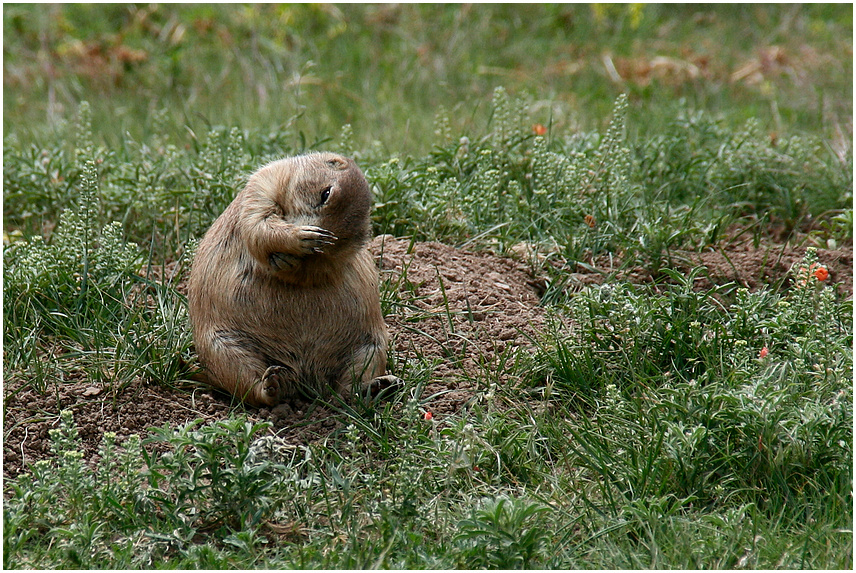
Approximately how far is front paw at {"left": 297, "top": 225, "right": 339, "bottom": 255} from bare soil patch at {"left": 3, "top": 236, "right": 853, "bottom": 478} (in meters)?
0.76

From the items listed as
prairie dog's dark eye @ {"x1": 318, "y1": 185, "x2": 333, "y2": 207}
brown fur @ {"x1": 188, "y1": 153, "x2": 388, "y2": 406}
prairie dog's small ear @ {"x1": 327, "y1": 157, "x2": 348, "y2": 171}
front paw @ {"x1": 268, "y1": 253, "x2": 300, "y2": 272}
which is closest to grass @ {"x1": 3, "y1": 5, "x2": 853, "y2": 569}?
brown fur @ {"x1": 188, "y1": 153, "x2": 388, "y2": 406}

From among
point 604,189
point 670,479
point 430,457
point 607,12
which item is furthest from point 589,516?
point 607,12

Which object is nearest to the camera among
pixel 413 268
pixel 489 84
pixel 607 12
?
pixel 413 268

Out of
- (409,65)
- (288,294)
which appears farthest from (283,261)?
(409,65)

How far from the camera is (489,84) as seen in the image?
8383 mm

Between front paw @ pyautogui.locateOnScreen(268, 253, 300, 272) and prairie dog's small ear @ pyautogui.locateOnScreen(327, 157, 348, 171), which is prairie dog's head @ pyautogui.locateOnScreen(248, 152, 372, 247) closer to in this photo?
prairie dog's small ear @ pyautogui.locateOnScreen(327, 157, 348, 171)

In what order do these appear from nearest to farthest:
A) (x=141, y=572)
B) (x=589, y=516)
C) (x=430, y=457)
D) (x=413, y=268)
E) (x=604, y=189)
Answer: (x=141, y=572) < (x=589, y=516) < (x=430, y=457) < (x=413, y=268) < (x=604, y=189)

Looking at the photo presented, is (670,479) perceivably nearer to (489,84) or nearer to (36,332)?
(36,332)

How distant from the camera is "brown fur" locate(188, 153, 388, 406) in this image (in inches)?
149

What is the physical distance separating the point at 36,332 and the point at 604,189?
10.6ft

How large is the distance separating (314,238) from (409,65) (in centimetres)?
520

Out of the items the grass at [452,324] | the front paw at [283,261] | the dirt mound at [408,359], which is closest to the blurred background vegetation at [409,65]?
the grass at [452,324]

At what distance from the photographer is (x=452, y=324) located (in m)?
4.64

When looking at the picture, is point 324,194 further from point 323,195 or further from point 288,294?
point 288,294
